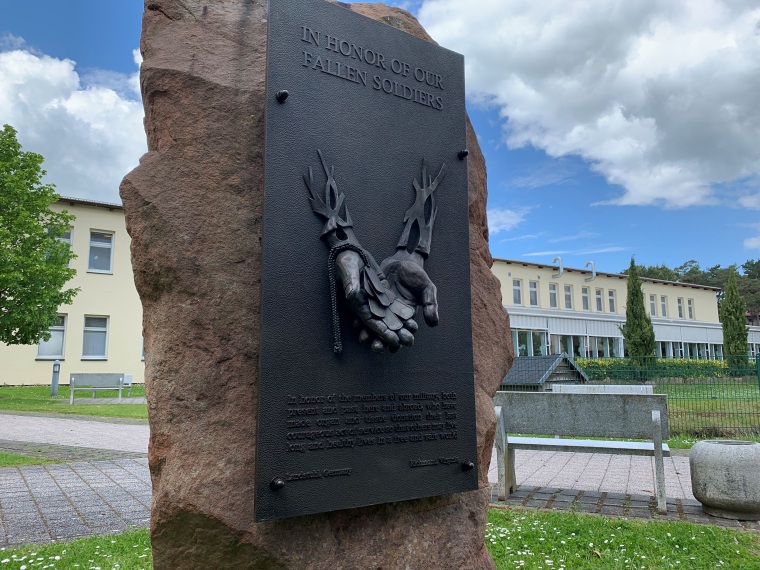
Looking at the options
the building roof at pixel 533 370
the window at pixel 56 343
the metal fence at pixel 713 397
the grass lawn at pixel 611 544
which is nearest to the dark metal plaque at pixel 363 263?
the grass lawn at pixel 611 544

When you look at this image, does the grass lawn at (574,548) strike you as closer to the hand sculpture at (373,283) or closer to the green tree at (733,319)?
the hand sculpture at (373,283)

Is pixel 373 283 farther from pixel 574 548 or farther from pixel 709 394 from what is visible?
pixel 709 394

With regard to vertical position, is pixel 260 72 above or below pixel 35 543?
above

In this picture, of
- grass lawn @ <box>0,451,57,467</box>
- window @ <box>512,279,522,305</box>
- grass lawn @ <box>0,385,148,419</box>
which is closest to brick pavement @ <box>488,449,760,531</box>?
grass lawn @ <box>0,451,57,467</box>

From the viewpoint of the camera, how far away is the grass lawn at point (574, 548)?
4.31 meters

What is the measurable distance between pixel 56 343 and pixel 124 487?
20.7m

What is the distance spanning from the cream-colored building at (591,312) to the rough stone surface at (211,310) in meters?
28.0

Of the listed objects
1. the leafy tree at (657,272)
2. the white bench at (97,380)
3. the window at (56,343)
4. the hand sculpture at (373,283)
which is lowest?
the white bench at (97,380)

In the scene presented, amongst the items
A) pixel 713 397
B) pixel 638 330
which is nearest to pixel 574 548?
pixel 713 397

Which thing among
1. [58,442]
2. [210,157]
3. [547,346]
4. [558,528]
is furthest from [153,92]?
[547,346]

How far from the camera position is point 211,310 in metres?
2.86

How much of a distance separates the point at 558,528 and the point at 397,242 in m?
3.38

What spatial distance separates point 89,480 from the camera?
→ 23.5ft

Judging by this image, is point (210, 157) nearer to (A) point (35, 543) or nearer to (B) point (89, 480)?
(A) point (35, 543)
